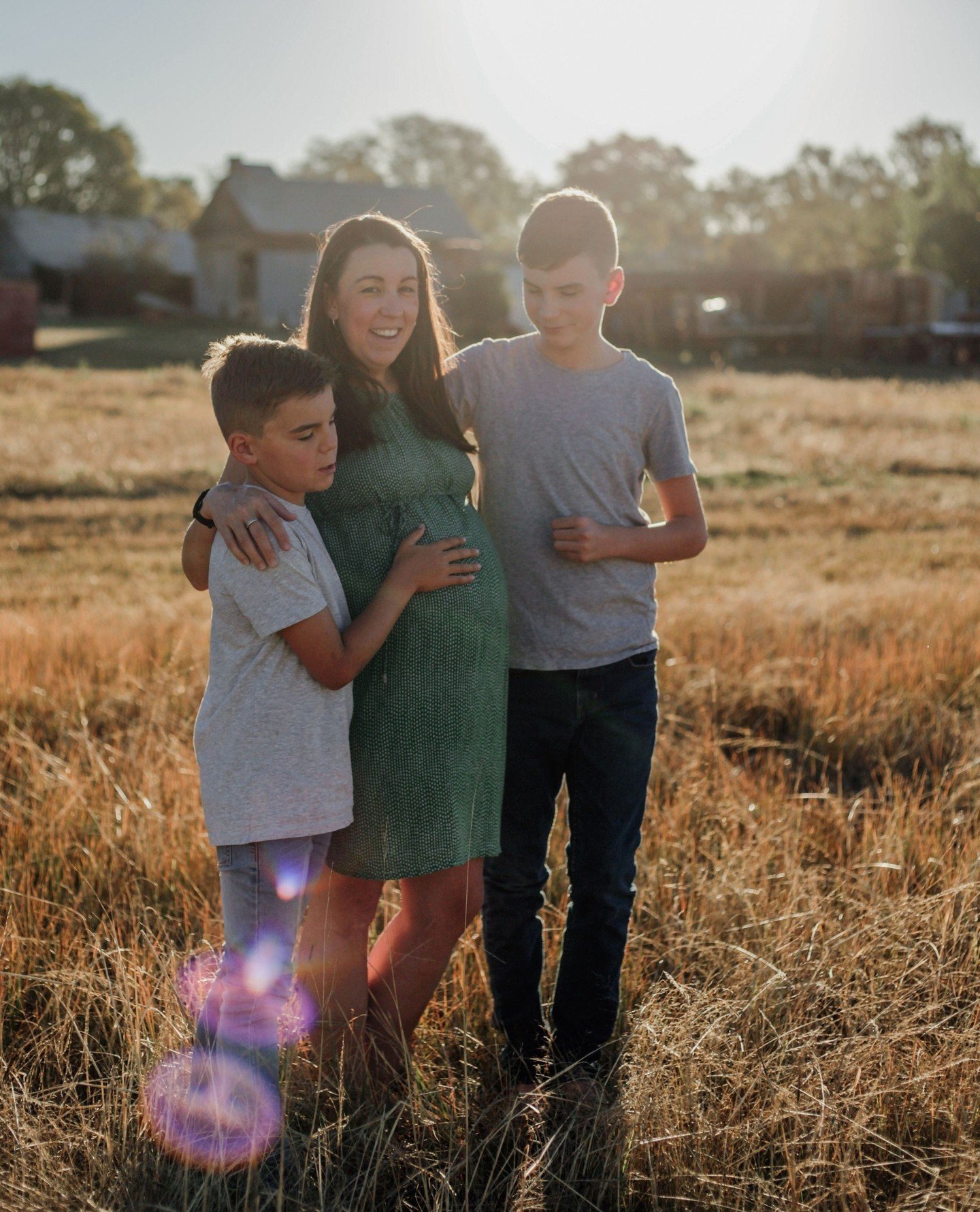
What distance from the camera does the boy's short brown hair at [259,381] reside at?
2.36 meters

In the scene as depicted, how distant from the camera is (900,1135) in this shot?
2.53m

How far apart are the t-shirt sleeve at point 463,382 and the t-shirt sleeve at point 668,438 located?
0.44 meters

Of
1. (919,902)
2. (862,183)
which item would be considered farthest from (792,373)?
(862,183)

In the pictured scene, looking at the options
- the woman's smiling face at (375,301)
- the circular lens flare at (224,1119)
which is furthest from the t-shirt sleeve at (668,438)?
the circular lens flare at (224,1119)

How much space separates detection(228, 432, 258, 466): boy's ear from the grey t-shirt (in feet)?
2.17

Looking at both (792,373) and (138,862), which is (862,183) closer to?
(792,373)

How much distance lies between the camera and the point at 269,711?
93.5 inches

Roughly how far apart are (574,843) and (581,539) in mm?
764

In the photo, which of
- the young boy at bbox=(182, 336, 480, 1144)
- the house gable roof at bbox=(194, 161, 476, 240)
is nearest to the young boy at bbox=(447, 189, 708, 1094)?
the young boy at bbox=(182, 336, 480, 1144)

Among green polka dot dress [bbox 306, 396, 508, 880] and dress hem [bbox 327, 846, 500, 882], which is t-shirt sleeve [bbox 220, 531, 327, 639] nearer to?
green polka dot dress [bbox 306, 396, 508, 880]

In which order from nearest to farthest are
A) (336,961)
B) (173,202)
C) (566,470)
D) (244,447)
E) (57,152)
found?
(244,447) < (336,961) < (566,470) < (57,152) < (173,202)

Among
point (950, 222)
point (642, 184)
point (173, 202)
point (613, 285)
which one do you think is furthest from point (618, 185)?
point (613, 285)

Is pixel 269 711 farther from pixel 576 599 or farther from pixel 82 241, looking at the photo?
pixel 82 241

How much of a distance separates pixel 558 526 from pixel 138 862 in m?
1.77
